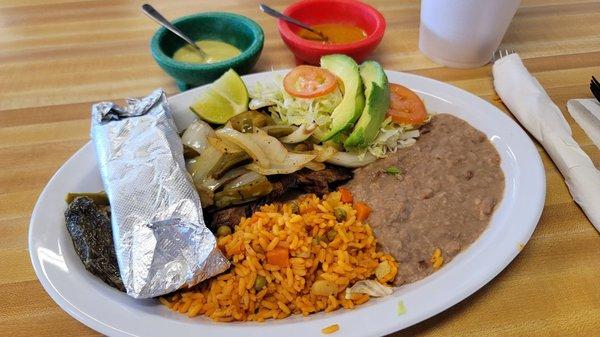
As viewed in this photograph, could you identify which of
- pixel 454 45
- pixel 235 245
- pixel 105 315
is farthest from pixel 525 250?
pixel 105 315

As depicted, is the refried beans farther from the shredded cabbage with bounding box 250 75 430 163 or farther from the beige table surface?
the beige table surface

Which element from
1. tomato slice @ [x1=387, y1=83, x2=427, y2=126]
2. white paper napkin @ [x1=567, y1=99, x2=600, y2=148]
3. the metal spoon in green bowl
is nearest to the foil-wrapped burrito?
the metal spoon in green bowl

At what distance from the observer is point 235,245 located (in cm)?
156

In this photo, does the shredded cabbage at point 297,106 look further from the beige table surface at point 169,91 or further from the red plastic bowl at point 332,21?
the beige table surface at point 169,91

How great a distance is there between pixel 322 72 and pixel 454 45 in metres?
0.80

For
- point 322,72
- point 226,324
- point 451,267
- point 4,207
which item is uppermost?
point 322,72

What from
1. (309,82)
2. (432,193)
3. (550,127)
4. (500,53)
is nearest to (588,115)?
(550,127)

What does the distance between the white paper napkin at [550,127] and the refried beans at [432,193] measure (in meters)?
0.26

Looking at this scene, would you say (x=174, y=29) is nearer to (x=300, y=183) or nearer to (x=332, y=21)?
(x=332, y=21)

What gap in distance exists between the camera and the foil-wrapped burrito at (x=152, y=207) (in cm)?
145

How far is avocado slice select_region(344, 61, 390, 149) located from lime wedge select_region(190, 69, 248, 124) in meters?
0.47

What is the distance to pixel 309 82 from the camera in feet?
6.64

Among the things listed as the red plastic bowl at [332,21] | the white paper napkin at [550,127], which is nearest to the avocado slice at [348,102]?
the red plastic bowl at [332,21]

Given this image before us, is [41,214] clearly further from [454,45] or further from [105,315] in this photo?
[454,45]
